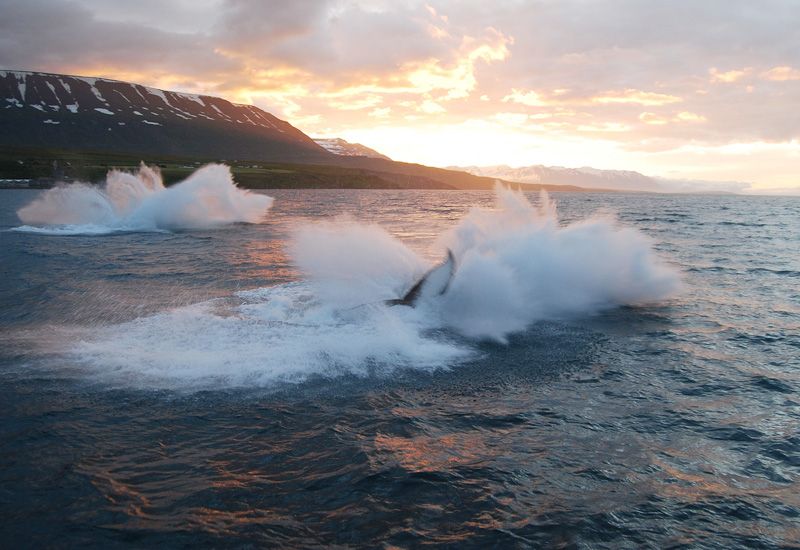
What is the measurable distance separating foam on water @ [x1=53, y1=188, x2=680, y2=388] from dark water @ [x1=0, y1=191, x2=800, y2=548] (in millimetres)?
166

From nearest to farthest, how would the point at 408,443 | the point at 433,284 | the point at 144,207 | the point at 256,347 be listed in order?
the point at 408,443 < the point at 256,347 < the point at 433,284 < the point at 144,207

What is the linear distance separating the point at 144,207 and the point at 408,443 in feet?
138

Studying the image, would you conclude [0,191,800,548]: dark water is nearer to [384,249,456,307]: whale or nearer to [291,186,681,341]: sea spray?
[291,186,681,341]: sea spray

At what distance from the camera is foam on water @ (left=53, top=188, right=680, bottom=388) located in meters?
9.80

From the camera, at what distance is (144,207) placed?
4253 cm

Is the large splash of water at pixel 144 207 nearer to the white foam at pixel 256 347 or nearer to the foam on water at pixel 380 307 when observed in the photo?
the foam on water at pixel 380 307

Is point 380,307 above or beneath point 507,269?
beneath

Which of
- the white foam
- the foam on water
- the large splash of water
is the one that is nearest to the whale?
the foam on water

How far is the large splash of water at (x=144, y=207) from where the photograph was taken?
41.9m

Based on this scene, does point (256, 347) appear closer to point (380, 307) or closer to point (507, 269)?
point (380, 307)

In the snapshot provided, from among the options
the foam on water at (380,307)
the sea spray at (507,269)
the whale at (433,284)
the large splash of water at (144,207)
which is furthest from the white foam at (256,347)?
the large splash of water at (144,207)

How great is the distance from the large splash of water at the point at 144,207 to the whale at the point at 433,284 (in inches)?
1285

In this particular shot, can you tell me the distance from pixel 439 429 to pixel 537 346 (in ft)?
15.4

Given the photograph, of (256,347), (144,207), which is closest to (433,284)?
(256,347)
